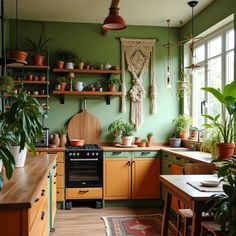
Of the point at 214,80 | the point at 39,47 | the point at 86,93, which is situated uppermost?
the point at 39,47

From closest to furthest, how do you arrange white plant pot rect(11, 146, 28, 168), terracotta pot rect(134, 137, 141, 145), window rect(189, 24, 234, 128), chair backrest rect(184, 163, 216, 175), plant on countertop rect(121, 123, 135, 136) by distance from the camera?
white plant pot rect(11, 146, 28, 168), chair backrest rect(184, 163, 216, 175), window rect(189, 24, 234, 128), plant on countertop rect(121, 123, 135, 136), terracotta pot rect(134, 137, 141, 145)

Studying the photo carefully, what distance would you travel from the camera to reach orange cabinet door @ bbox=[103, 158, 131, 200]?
5.14 m

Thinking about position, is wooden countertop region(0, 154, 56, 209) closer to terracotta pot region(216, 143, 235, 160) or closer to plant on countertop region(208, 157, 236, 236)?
plant on countertop region(208, 157, 236, 236)

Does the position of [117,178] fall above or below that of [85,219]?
above

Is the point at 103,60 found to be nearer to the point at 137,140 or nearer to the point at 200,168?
the point at 137,140

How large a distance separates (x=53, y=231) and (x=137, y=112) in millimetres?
2627

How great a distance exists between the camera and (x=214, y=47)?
4965 mm

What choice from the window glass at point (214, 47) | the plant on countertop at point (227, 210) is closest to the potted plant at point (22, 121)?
the plant on countertop at point (227, 210)

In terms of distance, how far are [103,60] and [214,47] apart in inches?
74.9

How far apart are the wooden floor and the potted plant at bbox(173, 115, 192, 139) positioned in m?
1.38

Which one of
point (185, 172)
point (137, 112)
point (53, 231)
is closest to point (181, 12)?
point (137, 112)

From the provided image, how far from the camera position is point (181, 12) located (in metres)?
5.10

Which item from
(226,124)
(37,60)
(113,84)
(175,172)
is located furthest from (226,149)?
(37,60)

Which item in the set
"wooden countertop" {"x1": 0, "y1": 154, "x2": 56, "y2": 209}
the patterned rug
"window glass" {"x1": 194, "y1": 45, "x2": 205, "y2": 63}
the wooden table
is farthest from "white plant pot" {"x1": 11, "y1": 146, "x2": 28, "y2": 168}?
"window glass" {"x1": 194, "y1": 45, "x2": 205, "y2": 63}
